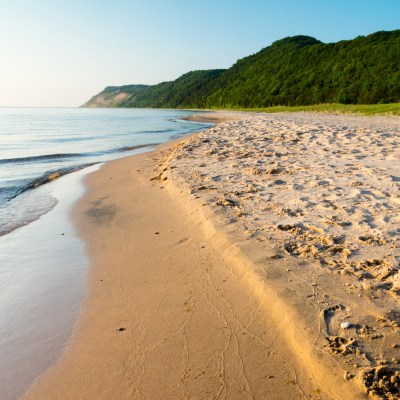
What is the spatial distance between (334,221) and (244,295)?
2.13 meters

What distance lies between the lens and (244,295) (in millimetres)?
3586

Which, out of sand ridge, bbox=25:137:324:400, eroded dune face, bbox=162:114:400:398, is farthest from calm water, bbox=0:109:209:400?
eroded dune face, bbox=162:114:400:398

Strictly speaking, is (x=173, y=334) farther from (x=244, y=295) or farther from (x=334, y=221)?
(x=334, y=221)

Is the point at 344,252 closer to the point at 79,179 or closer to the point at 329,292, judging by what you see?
the point at 329,292

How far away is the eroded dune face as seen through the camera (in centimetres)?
272

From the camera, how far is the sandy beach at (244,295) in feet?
8.26

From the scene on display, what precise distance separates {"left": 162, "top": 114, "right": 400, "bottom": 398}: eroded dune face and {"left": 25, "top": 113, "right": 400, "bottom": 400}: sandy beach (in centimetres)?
2

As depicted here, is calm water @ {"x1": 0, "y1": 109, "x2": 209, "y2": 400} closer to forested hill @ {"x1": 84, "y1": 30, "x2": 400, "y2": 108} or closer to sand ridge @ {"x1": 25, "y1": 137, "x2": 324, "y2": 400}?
sand ridge @ {"x1": 25, "y1": 137, "x2": 324, "y2": 400}

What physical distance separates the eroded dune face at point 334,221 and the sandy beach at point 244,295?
2 centimetres

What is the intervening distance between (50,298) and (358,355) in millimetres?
3250

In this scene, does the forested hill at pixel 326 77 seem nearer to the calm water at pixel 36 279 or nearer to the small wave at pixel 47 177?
the small wave at pixel 47 177

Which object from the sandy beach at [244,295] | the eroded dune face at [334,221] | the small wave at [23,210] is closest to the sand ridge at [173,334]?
the sandy beach at [244,295]

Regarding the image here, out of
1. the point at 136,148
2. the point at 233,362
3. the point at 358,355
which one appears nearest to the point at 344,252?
the point at 358,355

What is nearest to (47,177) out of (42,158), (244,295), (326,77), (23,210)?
(23,210)
